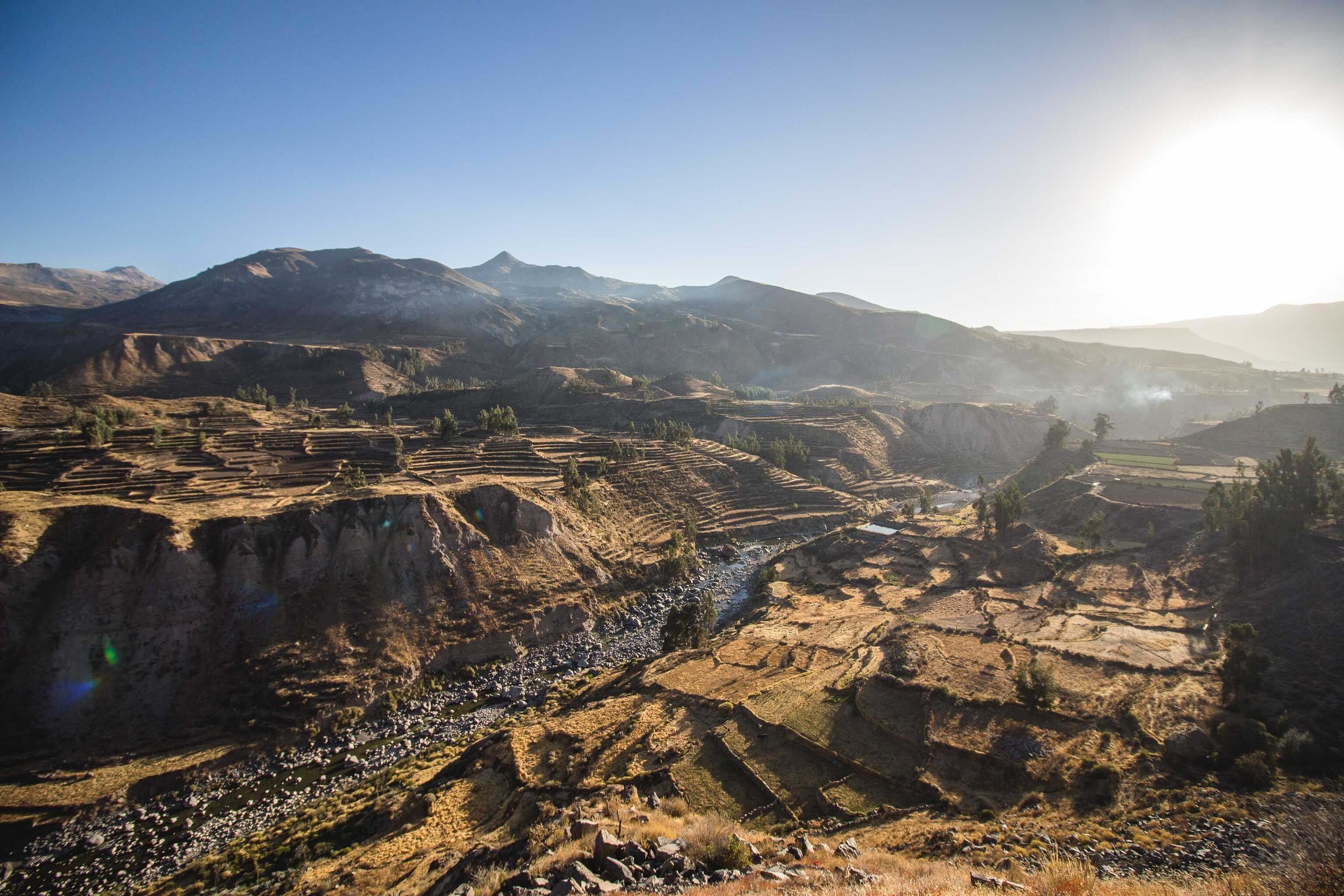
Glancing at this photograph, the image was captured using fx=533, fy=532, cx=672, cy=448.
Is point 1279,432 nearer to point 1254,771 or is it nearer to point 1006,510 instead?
point 1006,510

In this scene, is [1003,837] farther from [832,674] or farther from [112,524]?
[112,524]

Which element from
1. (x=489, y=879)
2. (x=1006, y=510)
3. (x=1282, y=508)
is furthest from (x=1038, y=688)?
(x=1006, y=510)

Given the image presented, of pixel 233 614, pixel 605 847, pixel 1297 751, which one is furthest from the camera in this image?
pixel 233 614

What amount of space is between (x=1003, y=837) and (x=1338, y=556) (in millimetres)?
40320

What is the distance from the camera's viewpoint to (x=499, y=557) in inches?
1868

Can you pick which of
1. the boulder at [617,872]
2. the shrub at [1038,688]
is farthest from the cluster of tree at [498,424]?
the boulder at [617,872]

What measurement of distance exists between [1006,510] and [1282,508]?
20.8 metres

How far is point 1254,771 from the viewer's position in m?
21.6

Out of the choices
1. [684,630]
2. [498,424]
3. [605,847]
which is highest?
[498,424]

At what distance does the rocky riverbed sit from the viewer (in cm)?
2477

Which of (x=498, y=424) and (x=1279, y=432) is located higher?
(x=1279, y=432)

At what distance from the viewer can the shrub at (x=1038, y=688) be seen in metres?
28.0

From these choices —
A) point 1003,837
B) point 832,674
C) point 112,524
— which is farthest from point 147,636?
point 1003,837

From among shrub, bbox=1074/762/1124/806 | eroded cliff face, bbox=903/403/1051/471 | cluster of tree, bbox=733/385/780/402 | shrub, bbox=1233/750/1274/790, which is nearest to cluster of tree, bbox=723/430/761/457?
eroded cliff face, bbox=903/403/1051/471
